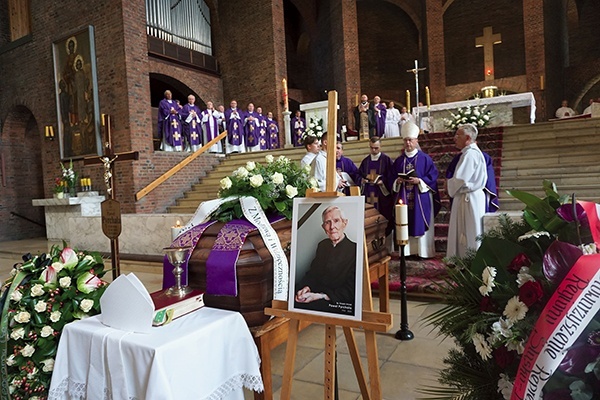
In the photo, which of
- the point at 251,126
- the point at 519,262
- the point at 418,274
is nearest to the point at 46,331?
the point at 519,262

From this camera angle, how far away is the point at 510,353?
1.08 m

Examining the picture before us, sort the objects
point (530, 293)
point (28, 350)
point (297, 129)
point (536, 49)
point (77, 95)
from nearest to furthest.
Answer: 1. point (530, 293)
2. point (28, 350)
3. point (77, 95)
4. point (297, 129)
5. point (536, 49)

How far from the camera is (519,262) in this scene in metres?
1.12

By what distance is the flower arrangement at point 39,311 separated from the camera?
6.93 feet

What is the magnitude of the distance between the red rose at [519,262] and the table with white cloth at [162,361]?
1.25m

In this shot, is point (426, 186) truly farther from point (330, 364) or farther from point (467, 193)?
point (330, 364)

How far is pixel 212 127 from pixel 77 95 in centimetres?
359

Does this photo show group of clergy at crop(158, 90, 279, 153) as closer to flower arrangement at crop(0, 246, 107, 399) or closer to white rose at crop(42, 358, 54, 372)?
flower arrangement at crop(0, 246, 107, 399)

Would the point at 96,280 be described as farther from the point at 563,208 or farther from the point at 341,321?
the point at 563,208

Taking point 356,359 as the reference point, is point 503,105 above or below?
above


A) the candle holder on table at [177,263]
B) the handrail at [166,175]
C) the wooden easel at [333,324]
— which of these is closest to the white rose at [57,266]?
the candle holder on table at [177,263]

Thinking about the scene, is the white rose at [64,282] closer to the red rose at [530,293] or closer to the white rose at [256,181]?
the white rose at [256,181]

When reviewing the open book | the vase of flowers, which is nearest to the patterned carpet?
the open book

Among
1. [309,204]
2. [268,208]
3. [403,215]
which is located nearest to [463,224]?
[403,215]
